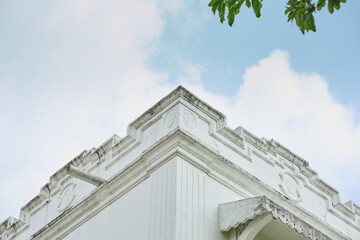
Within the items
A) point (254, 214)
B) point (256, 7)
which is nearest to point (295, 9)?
point (256, 7)

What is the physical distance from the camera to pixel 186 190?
9523 mm

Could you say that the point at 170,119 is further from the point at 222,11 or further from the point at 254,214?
the point at 222,11

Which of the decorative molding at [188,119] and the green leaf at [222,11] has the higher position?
the decorative molding at [188,119]

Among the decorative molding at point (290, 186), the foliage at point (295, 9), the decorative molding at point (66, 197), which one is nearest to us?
the foliage at point (295, 9)

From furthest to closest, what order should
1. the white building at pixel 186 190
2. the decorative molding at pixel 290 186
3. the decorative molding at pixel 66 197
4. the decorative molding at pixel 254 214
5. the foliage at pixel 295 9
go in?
1. the decorative molding at pixel 66 197
2. the decorative molding at pixel 290 186
3. the white building at pixel 186 190
4. the decorative molding at pixel 254 214
5. the foliage at pixel 295 9

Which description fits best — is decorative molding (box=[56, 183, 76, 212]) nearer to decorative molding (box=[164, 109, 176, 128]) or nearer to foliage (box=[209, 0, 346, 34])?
decorative molding (box=[164, 109, 176, 128])

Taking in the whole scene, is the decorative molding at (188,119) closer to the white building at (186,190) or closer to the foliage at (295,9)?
the white building at (186,190)

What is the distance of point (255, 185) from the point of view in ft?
35.0

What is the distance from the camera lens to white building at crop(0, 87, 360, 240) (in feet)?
30.8

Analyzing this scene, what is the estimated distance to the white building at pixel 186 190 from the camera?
939 cm

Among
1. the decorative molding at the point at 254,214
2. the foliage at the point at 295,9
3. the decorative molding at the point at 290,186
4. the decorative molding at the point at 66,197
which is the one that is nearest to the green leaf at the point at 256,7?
the foliage at the point at 295,9

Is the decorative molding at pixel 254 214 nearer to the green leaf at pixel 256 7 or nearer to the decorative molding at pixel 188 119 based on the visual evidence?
the decorative molding at pixel 188 119

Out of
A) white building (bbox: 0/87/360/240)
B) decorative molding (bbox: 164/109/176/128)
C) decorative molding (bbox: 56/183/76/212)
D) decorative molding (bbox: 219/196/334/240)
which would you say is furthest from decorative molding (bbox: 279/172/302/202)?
decorative molding (bbox: 56/183/76/212)

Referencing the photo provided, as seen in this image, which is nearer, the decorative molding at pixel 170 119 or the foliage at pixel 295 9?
the foliage at pixel 295 9
